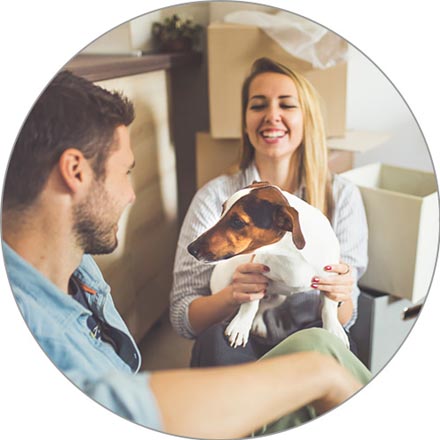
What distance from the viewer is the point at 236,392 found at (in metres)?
1.00

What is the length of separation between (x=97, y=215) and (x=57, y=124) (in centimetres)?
15

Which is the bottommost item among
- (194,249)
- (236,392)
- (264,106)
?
(236,392)

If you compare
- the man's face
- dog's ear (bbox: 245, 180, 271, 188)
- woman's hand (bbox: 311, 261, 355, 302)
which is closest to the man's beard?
the man's face

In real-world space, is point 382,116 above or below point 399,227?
above

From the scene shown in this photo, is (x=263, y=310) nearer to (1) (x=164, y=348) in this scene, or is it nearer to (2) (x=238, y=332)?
(2) (x=238, y=332)

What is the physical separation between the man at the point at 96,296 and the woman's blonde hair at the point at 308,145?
19cm

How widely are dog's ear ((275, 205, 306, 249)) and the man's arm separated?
0.19m

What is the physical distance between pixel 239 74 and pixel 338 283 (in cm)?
37

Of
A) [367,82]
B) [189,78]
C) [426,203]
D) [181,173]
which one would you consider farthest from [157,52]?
[426,203]

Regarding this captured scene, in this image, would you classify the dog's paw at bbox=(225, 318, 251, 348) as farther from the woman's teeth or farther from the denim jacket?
the woman's teeth

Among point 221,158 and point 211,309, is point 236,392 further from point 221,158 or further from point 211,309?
point 221,158

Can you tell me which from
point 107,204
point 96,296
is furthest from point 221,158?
point 96,296

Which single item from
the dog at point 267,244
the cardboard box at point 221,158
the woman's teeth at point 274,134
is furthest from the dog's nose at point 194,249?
the woman's teeth at point 274,134

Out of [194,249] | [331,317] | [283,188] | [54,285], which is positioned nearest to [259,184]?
[283,188]
